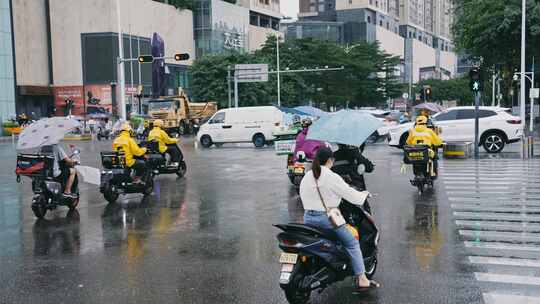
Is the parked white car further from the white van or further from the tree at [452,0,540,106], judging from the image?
the tree at [452,0,540,106]

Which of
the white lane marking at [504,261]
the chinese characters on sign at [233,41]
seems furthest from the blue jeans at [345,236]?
the chinese characters on sign at [233,41]

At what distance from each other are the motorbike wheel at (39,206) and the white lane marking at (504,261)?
733 centimetres

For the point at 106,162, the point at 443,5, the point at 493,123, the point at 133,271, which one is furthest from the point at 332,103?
the point at 443,5

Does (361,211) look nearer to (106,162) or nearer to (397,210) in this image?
(397,210)

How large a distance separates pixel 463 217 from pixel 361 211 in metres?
4.55

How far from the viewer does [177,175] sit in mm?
17844

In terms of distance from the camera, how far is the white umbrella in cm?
1103

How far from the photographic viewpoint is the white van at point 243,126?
1185 inches

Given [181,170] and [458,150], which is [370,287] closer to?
[181,170]

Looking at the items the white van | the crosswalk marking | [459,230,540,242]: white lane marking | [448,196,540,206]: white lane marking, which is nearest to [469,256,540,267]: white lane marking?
the crosswalk marking

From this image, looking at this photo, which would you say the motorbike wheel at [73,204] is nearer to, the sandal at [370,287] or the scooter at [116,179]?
the scooter at [116,179]

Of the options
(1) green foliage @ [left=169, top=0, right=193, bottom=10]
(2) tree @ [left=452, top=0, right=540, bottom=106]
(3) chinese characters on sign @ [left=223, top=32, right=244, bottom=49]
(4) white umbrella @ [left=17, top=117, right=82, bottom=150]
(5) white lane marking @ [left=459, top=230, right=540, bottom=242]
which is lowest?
(5) white lane marking @ [left=459, top=230, right=540, bottom=242]

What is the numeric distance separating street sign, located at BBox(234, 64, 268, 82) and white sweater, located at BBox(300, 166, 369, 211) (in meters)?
42.2

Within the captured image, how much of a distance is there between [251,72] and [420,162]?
36.0 metres
